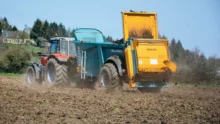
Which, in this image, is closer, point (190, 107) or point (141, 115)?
point (141, 115)

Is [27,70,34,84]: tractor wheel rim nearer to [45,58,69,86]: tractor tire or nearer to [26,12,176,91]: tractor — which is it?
[26,12,176,91]: tractor

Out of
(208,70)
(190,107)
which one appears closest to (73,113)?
(190,107)

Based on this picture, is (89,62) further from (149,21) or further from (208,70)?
(208,70)

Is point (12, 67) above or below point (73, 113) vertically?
above

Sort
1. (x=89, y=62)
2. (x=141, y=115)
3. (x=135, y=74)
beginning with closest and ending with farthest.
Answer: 1. (x=141, y=115)
2. (x=135, y=74)
3. (x=89, y=62)

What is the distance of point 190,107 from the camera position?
28.2 feet

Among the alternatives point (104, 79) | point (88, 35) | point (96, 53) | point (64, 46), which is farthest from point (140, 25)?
point (64, 46)

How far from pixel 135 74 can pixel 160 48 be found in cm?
134

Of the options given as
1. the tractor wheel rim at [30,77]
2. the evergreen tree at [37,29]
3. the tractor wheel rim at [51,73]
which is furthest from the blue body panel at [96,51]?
the evergreen tree at [37,29]

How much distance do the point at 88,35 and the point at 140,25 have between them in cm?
282

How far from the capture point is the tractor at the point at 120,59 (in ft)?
40.4

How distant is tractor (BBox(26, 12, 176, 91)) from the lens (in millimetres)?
12320

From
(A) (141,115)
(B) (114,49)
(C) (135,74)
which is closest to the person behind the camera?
(A) (141,115)

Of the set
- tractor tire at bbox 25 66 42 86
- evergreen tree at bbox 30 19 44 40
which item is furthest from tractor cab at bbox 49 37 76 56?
evergreen tree at bbox 30 19 44 40
